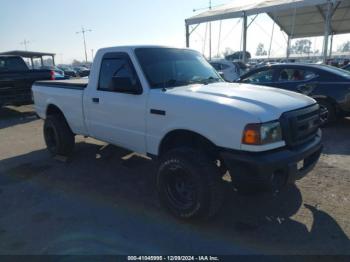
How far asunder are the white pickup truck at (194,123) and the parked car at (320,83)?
147 inches

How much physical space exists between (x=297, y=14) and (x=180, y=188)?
99.9 ft

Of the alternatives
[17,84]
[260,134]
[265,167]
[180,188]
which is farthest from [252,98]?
[17,84]

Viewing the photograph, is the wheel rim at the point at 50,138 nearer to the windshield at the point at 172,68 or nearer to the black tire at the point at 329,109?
the windshield at the point at 172,68

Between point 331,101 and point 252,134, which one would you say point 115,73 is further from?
point 331,101

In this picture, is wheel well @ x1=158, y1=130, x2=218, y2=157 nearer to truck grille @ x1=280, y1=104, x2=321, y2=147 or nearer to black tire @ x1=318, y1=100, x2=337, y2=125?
truck grille @ x1=280, y1=104, x2=321, y2=147

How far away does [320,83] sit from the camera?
732 centimetres

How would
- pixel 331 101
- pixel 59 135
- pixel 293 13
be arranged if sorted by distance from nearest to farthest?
pixel 59 135, pixel 331 101, pixel 293 13

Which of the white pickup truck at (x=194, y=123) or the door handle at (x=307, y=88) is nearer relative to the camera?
the white pickup truck at (x=194, y=123)

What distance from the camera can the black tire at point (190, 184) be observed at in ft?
10.5

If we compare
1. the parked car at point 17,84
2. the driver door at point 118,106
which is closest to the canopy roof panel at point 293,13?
the parked car at point 17,84

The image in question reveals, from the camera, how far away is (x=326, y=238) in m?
3.14

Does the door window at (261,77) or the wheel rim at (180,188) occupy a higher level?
the door window at (261,77)

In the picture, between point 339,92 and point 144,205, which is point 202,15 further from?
point 144,205

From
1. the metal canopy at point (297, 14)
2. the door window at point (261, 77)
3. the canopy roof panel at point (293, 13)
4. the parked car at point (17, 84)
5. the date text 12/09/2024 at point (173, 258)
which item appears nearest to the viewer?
the date text 12/09/2024 at point (173, 258)
